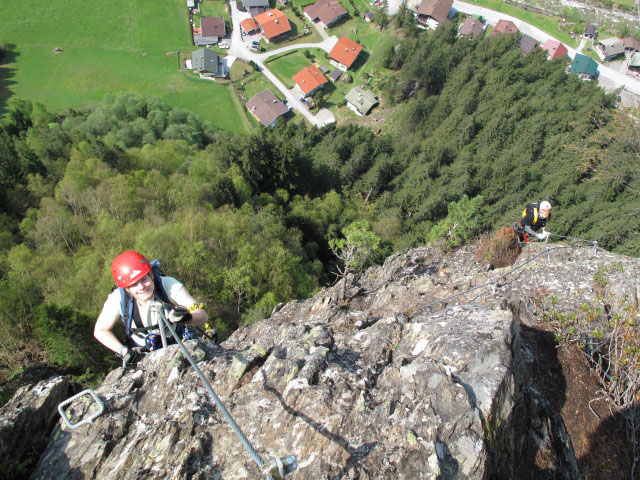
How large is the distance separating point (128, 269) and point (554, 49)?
95.9 m

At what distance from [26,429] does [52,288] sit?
55.8 ft

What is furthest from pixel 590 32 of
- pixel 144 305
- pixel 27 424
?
pixel 27 424

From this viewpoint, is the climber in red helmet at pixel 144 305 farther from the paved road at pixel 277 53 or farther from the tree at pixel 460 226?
the paved road at pixel 277 53

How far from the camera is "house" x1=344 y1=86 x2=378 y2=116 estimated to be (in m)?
67.4

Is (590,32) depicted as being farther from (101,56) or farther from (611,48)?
(101,56)

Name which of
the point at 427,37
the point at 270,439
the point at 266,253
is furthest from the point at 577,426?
the point at 427,37

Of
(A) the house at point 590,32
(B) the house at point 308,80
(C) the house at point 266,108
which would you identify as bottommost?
(C) the house at point 266,108

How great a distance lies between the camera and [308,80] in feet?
221

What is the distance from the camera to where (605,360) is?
9273mm

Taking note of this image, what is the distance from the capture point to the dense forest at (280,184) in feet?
72.7

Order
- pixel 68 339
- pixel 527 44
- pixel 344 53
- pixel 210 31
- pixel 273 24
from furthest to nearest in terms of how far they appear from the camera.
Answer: pixel 527 44, pixel 273 24, pixel 344 53, pixel 210 31, pixel 68 339

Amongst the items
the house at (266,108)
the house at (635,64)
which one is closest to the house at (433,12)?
the house at (635,64)

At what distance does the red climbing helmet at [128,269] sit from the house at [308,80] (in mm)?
66652

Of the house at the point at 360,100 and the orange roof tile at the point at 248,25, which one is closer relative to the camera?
the house at the point at 360,100
